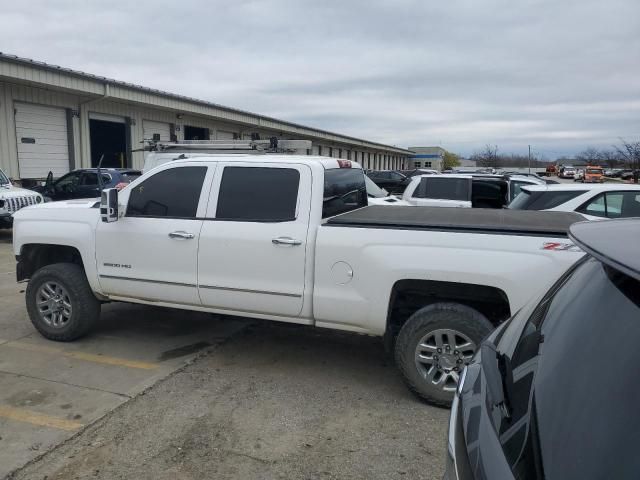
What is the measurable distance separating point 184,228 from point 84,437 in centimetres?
193

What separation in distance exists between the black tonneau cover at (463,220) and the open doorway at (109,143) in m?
18.7

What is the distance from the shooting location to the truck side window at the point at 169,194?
16.5 feet

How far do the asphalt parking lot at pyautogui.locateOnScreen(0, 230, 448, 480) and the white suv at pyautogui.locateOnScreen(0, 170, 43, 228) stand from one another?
744cm

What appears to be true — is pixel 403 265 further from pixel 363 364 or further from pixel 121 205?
pixel 121 205

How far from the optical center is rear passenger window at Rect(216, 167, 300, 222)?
4703mm

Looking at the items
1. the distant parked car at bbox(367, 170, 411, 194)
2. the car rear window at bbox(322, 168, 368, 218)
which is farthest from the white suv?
the distant parked car at bbox(367, 170, 411, 194)

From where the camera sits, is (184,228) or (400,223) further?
(184,228)

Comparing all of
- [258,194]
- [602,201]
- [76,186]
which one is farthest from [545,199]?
[76,186]

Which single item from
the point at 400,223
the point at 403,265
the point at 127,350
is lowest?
the point at 127,350

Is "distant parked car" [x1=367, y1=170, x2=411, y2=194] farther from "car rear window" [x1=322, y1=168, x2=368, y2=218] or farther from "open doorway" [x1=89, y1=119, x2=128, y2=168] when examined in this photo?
"car rear window" [x1=322, y1=168, x2=368, y2=218]

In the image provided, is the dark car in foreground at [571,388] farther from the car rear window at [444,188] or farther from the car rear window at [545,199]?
the car rear window at [444,188]

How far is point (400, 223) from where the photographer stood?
14.0 feet

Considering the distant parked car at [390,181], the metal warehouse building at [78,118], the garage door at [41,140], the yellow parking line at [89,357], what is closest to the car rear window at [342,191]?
the yellow parking line at [89,357]

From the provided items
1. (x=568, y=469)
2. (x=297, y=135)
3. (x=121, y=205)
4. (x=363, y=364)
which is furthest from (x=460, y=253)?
(x=297, y=135)
